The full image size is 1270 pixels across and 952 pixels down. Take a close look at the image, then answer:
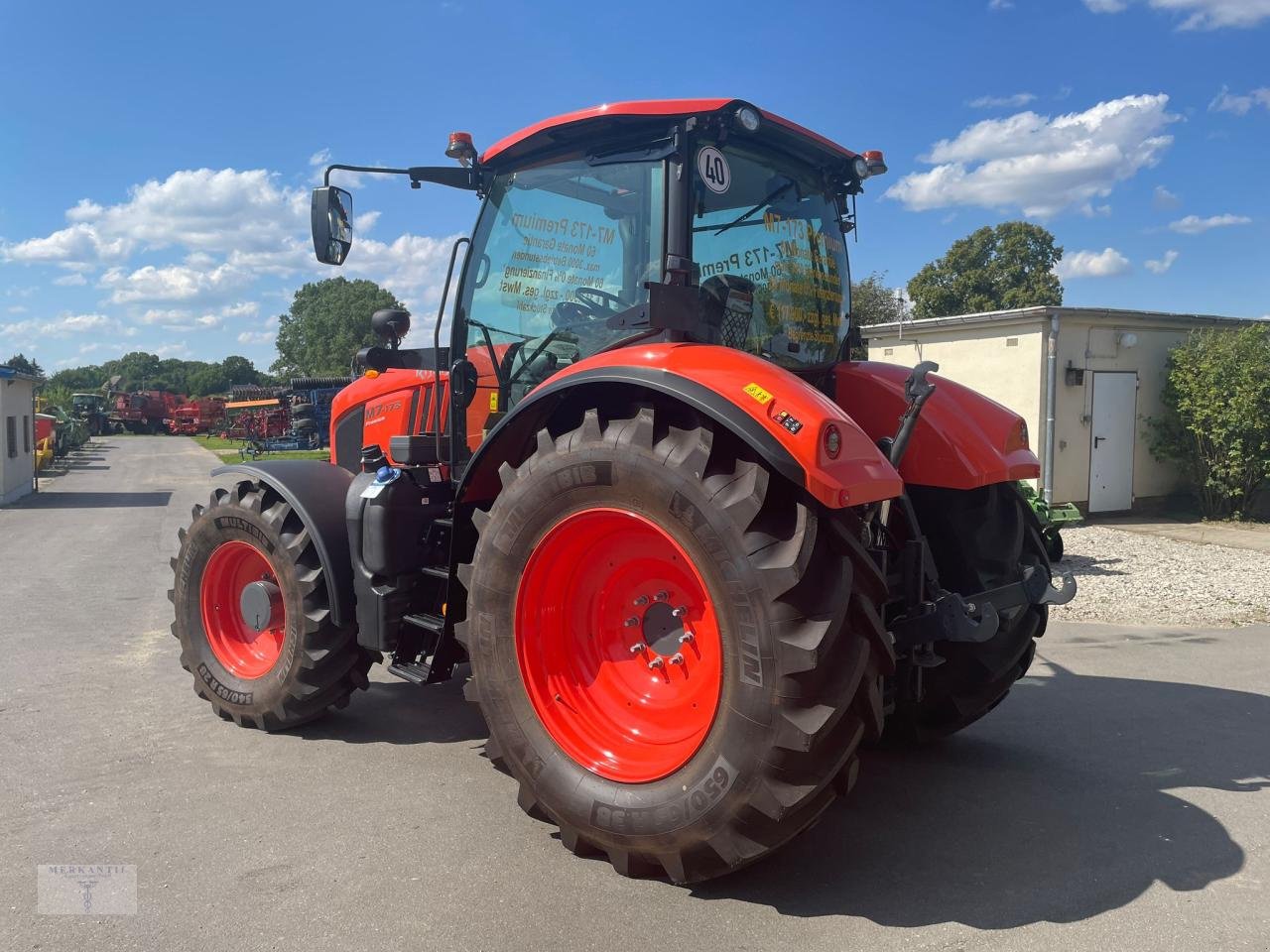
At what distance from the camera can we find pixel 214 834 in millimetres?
3350

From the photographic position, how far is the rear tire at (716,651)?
2682 millimetres

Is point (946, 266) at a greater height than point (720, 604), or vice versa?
point (946, 266)

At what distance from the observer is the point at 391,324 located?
15.1 feet

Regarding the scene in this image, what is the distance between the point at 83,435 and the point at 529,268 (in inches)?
1473

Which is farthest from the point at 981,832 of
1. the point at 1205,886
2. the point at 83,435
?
the point at 83,435

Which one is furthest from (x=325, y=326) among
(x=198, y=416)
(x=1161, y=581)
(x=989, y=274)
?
(x=1161, y=581)

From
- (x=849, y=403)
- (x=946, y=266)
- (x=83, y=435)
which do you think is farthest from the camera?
(x=946, y=266)

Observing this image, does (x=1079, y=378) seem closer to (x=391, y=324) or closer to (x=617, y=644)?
(x=391, y=324)

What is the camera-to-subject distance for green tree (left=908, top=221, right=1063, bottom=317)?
3950cm

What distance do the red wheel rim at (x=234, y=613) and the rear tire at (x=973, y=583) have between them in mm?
3141

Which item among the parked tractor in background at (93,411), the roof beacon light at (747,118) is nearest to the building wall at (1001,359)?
the roof beacon light at (747,118)

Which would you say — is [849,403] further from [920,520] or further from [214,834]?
[214,834]

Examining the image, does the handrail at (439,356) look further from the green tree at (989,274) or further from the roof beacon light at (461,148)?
the green tree at (989,274)

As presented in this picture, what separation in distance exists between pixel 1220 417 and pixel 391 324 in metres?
13.2
